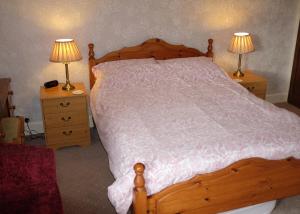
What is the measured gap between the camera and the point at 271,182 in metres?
2.20

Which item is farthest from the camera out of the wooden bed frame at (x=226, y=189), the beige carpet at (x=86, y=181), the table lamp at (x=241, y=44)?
the table lamp at (x=241, y=44)

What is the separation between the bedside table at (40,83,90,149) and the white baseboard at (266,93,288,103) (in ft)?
8.02

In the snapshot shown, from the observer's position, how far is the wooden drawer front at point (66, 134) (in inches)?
128

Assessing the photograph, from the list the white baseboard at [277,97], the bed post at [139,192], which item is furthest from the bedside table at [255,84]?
the bed post at [139,192]

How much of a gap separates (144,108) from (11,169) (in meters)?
1.28

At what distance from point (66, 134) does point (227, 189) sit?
177cm

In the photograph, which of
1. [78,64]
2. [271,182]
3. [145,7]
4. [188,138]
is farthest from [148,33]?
[271,182]

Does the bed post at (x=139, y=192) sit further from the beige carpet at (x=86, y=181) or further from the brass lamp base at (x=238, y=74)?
the brass lamp base at (x=238, y=74)

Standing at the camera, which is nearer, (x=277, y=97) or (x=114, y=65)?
(x=114, y=65)

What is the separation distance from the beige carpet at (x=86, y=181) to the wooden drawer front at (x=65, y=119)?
272 mm

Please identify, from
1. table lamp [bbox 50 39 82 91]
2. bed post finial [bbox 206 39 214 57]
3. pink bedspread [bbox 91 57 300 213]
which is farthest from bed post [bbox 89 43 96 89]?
bed post finial [bbox 206 39 214 57]

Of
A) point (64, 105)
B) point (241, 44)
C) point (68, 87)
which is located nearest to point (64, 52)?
point (68, 87)

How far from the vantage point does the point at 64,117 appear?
10.6ft

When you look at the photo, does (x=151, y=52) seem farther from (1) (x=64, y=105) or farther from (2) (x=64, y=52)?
(1) (x=64, y=105)
